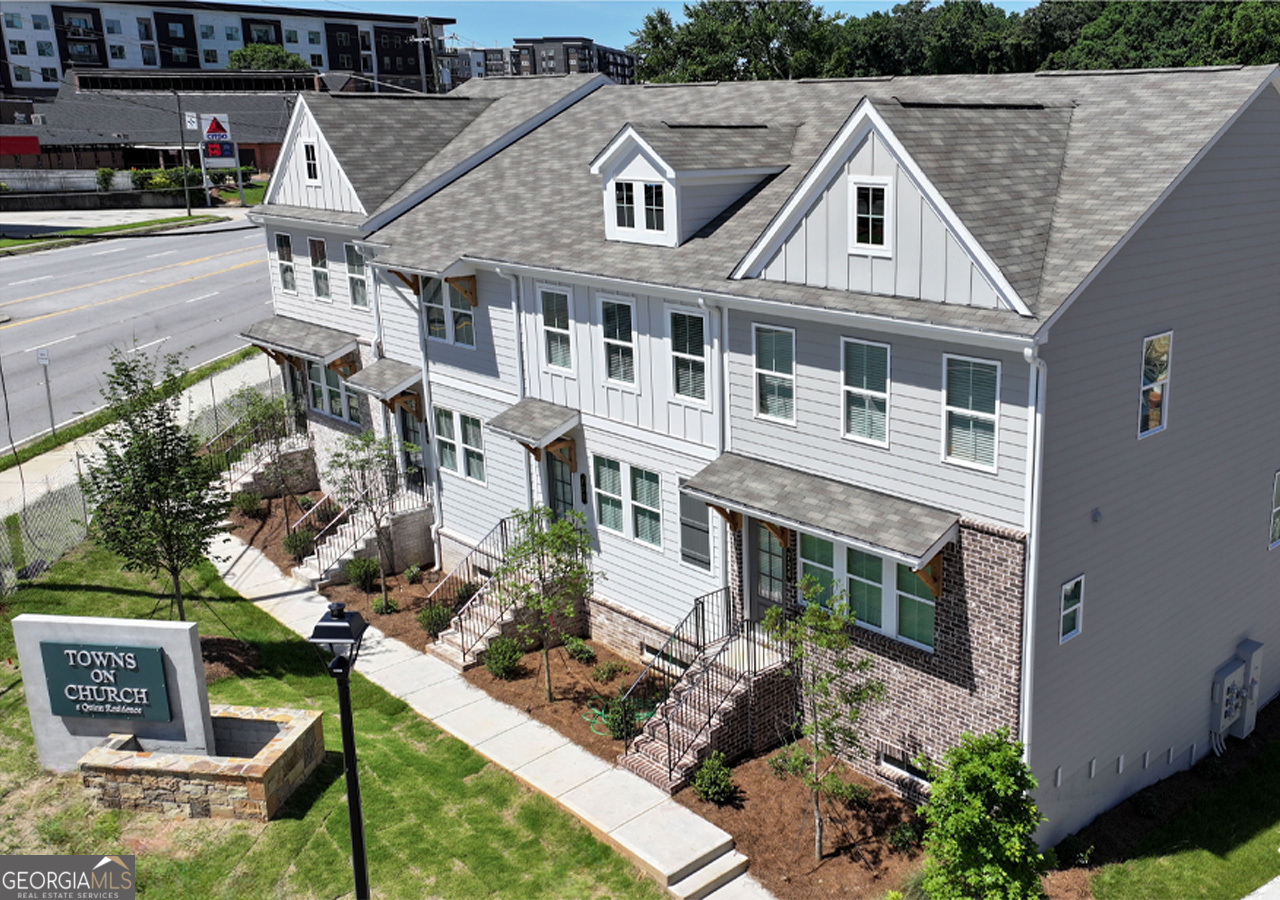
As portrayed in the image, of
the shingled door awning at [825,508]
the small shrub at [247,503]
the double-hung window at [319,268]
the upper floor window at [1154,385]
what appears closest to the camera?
the shingled door awning at [825,508]

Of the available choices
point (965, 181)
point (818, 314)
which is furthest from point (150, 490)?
point (965, 181)

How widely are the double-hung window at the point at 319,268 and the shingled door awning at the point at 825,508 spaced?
15.1 meters

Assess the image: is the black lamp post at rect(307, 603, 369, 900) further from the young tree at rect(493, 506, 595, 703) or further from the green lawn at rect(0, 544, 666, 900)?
the young tree at rect(493, 506, 595, 703)

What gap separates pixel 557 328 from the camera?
2164cm

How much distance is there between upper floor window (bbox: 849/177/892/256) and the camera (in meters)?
15.2

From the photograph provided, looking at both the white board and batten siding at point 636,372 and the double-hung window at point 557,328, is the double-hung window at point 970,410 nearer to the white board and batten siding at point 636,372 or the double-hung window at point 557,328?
the white board and batten siding at point 636,372

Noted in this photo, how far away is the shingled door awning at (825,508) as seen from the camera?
15.0 metres

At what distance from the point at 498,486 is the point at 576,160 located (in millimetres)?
7812

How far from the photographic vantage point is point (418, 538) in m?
26.5

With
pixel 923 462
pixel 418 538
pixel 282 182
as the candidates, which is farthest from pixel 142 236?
pixel 923 462

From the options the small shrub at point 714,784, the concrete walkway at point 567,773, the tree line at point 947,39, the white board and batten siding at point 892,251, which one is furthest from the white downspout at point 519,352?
the tree line at point 947,39

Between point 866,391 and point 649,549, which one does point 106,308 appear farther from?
point 866,391

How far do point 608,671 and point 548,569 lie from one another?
7.40 ft

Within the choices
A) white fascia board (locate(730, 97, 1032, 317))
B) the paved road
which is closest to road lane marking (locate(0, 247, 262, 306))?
the paved road
